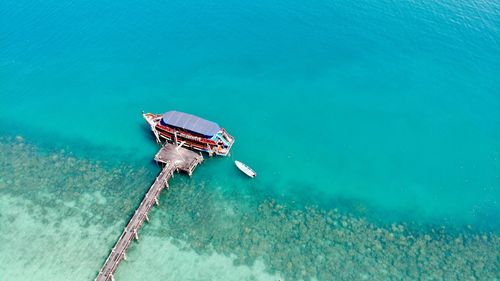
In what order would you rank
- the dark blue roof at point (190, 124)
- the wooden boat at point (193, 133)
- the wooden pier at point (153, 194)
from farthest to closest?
the wooden boat at point (193, 133)
the dark blue roof at point (190, 124)
the wooden pier at point (153, 194)

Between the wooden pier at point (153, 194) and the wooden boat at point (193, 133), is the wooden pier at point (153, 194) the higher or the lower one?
the lower one

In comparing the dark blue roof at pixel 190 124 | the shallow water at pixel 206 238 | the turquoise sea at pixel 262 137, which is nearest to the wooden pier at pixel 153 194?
the shallow water at pixel 206 238

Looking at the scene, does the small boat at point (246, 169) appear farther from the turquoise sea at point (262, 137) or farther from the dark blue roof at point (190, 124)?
the dark blue roof at point (190, 124)

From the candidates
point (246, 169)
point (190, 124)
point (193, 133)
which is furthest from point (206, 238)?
point (190, 124)

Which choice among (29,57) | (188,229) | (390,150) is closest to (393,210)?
(390,150)

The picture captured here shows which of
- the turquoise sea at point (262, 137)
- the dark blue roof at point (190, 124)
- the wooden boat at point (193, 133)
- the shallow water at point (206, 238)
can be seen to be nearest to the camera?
the shallow water at point (206, 238)

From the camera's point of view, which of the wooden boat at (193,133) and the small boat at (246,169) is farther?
the wooden boat at (193,133)

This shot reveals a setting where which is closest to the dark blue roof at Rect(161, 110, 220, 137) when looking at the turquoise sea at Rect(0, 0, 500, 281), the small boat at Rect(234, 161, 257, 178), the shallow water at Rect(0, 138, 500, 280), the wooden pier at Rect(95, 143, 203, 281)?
the wooden pier at Rect(95, 143, 203, 281)
